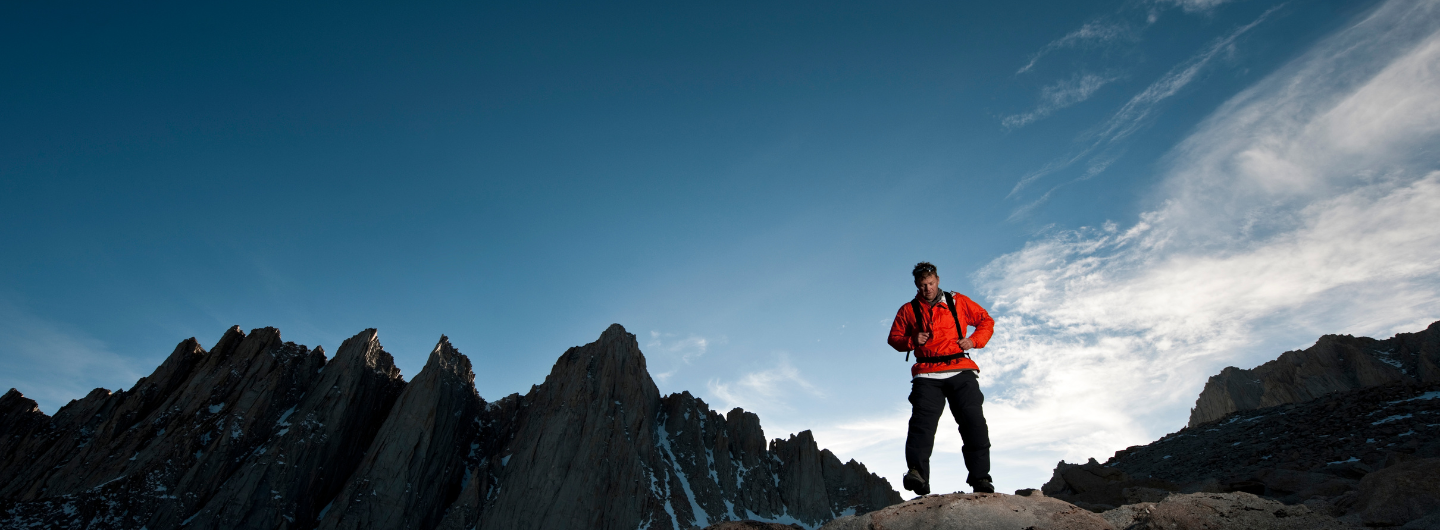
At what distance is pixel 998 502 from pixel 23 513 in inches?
2913

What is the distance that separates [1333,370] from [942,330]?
79163 millimetres

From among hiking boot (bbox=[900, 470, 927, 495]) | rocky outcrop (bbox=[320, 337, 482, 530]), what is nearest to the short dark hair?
hiking boot (bbox=[900, 470, 927, 495])

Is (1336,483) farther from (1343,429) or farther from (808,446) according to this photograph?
(808,446)

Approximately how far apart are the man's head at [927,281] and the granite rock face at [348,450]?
6036cm

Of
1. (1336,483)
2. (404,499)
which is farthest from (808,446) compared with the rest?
(1336,483)

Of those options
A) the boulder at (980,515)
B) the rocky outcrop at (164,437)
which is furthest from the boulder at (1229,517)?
the rocky outcrop at (164,437)

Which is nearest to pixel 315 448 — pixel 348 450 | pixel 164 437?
pixel 348 450

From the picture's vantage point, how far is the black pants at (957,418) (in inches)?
276

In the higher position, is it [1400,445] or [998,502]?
[1400,445]

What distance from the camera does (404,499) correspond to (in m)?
59.0

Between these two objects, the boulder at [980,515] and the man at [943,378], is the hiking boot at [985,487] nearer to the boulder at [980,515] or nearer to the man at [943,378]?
the man at [943,378]

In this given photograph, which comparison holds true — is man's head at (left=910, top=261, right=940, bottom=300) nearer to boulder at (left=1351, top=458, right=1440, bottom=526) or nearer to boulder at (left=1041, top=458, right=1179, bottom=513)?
boulder at (left=1351, top=458, right=1440, bottom=526)

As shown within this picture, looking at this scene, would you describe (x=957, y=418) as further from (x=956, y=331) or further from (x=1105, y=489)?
(x=1105, y=489)

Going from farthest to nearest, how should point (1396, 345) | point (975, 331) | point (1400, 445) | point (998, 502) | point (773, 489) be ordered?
point (773, 489), point (1396, 345), point (1400, 445), point (975, 331), point (998, 502)
